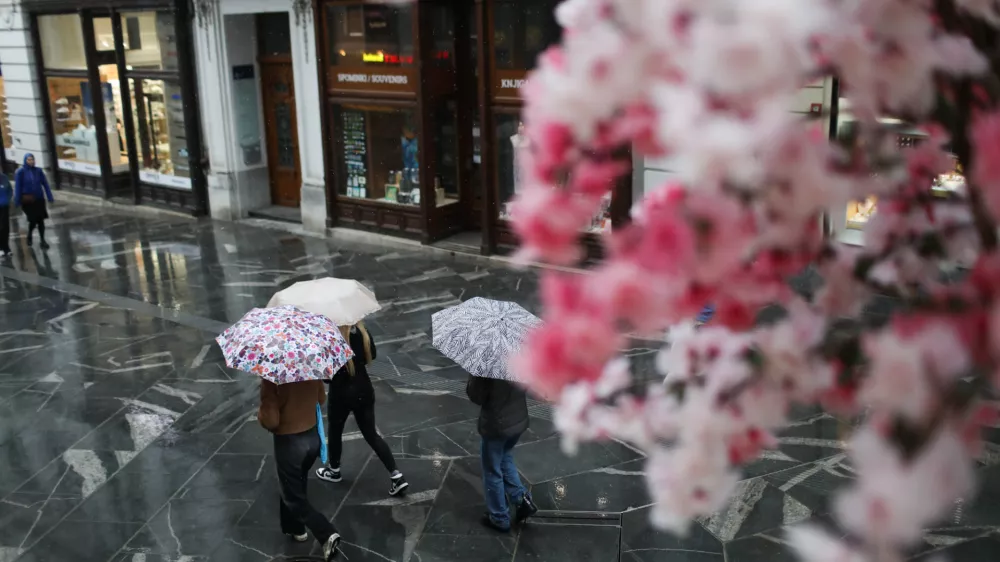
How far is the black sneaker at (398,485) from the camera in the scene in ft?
22.7

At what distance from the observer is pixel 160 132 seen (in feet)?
62.4

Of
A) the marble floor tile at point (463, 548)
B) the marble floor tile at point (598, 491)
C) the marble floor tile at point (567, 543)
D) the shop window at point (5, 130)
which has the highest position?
the shop window at point (5, 130)

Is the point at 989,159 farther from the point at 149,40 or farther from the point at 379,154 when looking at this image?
the point at 149,40

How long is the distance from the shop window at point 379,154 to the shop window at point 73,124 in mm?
7627

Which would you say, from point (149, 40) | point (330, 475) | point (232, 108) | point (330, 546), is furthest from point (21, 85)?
point (330, 546)

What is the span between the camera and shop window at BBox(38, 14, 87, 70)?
20094 millimetres

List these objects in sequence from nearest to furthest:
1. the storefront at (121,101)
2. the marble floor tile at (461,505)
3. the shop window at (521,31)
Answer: the marble floor tile at (461,505)
the shop window at (521,31)
the storefront at (121,101)

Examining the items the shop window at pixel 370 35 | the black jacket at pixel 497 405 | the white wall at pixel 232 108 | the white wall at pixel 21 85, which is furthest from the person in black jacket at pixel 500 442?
the white wall at pixel 21 85

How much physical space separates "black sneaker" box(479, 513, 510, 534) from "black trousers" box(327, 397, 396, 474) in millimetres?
838

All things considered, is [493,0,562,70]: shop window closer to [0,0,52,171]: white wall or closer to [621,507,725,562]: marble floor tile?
[621,507,725,562]: marble floor tile

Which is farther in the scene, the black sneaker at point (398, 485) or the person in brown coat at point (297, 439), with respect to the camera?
the black sneaker at point (398, 485)

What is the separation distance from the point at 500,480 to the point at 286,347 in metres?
1.75

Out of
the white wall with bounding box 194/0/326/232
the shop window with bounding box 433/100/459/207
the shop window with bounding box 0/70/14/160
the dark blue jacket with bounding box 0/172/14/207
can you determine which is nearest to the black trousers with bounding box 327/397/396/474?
the shop window with bounding box 433/100/459/207

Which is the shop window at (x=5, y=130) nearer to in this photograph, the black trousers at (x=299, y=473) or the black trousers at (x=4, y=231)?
the black trousers at (x=4, y=231)
